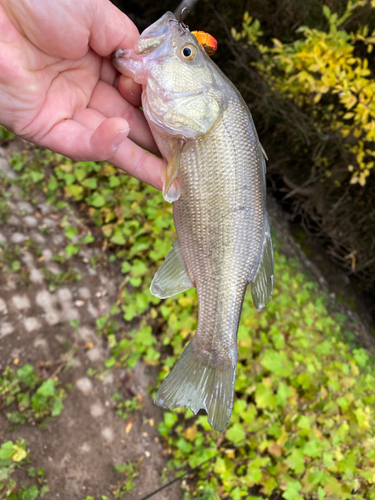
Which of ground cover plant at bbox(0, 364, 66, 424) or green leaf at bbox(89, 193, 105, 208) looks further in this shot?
green leaf at bbox(89, 193, 105, 208)

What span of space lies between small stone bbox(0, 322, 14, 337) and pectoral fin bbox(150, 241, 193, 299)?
61.0 inches

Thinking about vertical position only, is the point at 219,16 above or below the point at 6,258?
above

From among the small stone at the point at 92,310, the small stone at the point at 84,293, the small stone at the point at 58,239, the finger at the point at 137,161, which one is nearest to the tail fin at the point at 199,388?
the finger at the point at 137,161

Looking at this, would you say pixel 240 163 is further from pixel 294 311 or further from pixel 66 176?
pixel 294 311

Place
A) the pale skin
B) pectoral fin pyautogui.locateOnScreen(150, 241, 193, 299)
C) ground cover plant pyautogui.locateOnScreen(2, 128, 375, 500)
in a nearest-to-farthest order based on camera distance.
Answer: the pale skin, pectoral fin pyautogui.locateOnScreen(150, 241, 193, 299), ground cover plant pyautogui.locateOnScreen(2, 128, 375, 500)

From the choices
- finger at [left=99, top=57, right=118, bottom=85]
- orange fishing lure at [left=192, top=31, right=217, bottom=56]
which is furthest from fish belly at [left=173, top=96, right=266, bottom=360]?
finger at [left=99, top=57, right=118, bottom=85]

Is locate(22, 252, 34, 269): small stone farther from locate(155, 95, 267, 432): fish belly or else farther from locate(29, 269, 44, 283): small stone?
locate(155, 95, 267, 432): fish belly

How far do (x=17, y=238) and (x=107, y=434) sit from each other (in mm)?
1937

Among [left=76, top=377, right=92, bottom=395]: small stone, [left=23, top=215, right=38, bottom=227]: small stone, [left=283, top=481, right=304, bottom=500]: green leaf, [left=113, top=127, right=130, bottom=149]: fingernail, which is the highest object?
[left=113, top=127, right=130, bottom=149]: fingernail

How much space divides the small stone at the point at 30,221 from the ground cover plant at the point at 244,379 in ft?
1.06

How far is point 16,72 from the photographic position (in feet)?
5.21

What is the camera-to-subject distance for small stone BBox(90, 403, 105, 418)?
2.61 meters

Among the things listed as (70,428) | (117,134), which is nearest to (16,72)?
(117,134)

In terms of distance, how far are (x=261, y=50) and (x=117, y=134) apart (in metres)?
4.18
